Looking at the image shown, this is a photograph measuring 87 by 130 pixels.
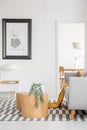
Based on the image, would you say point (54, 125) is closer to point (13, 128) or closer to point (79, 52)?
→ point (13, 128)

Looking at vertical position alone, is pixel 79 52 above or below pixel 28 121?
above

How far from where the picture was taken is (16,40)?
25.6 feet

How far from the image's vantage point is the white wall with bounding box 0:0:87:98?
25.4 ft

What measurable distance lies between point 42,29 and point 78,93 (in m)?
3.54

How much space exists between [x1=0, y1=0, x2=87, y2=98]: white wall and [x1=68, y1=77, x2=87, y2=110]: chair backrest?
3143 mm

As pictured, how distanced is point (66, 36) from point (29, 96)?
678cm

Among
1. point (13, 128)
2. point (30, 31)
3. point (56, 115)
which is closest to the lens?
point (13, 128)

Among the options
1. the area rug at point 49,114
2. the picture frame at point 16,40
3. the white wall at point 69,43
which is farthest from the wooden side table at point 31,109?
the white wall at point 69,43

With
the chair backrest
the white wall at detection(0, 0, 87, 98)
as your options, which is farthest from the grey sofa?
the white wall at detection(0, 0, 87, 98)

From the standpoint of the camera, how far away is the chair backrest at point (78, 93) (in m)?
4.55

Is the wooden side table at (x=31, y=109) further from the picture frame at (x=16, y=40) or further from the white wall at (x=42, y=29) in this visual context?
the picture frame at (x=16, y=40)

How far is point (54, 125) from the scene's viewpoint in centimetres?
418

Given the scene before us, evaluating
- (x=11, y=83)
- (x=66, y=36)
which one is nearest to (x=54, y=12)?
(x=11, y=83)

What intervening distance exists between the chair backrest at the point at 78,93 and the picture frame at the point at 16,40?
3342mm
